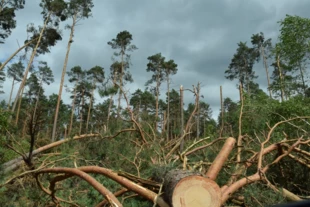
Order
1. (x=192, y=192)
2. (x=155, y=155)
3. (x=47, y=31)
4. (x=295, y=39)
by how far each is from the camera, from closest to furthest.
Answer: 1. (x=192, y=192)
2. (x=155, y=155)
3. (x=295, y=39)
4. (x=47, y=31)

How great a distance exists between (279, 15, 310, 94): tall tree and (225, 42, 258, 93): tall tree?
1913 cm

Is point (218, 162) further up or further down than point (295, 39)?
further down

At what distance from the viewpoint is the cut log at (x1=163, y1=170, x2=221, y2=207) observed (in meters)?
2.53

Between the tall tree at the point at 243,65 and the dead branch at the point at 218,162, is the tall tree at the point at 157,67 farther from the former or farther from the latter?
Result: the dead branch at the point at 218,162

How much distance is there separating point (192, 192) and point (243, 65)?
30.2 metres

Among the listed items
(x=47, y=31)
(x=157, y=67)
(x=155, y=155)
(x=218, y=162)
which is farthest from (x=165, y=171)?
(x=157, y=67)

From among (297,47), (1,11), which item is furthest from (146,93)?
(297,47)

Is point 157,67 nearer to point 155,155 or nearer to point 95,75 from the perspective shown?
point 95,75

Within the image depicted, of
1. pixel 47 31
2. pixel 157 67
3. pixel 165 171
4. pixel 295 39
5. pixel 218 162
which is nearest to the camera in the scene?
pixel 165 171

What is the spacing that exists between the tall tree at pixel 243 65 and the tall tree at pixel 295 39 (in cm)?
1913

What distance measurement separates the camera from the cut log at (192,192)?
8.30 feet

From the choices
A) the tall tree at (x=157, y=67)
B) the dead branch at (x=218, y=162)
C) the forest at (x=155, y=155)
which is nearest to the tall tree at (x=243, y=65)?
the tall tree at (x=157, y=67)

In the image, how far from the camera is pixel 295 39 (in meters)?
10.8

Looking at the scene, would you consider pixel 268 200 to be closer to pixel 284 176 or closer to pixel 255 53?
pixel 284 176
